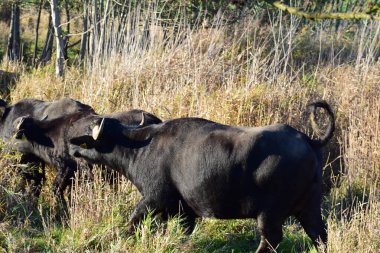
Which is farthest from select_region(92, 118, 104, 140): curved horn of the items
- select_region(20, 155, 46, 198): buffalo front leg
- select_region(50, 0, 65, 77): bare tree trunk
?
select_region(50, 0, 65, 77): bare tree trunk

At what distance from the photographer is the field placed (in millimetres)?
6336

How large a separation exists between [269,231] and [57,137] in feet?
10.3

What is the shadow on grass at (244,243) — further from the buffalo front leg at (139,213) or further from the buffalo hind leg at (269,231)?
the buffalo front leg at (139,213)

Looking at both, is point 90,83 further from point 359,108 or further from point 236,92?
point 359,108

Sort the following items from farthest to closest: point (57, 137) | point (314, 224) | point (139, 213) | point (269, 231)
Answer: point (57, 137)
point (139, 213)
point (314, 224)
point (269, 231)

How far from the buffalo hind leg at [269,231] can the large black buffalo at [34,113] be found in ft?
10.6

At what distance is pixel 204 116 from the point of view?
934 centimetres

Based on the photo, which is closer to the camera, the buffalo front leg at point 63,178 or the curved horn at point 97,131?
the curved horn at point 97,131

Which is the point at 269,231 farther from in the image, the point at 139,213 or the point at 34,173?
the point at 34,173

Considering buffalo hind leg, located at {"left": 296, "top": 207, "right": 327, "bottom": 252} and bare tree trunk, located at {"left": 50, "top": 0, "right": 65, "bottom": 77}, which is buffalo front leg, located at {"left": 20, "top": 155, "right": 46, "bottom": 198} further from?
bare tree trunk, located at {"left": 50, "top": 0, "right": 65, "bottom": 77}

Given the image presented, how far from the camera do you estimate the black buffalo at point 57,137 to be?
795 centimetres

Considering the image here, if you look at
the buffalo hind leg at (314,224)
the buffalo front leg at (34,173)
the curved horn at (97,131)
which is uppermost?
the curved horn at (97,131)

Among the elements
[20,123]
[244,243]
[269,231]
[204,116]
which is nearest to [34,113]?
[20,123]

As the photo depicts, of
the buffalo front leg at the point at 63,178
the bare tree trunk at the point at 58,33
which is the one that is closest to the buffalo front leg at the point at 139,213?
the buffalo front leg at the point at 63,178
